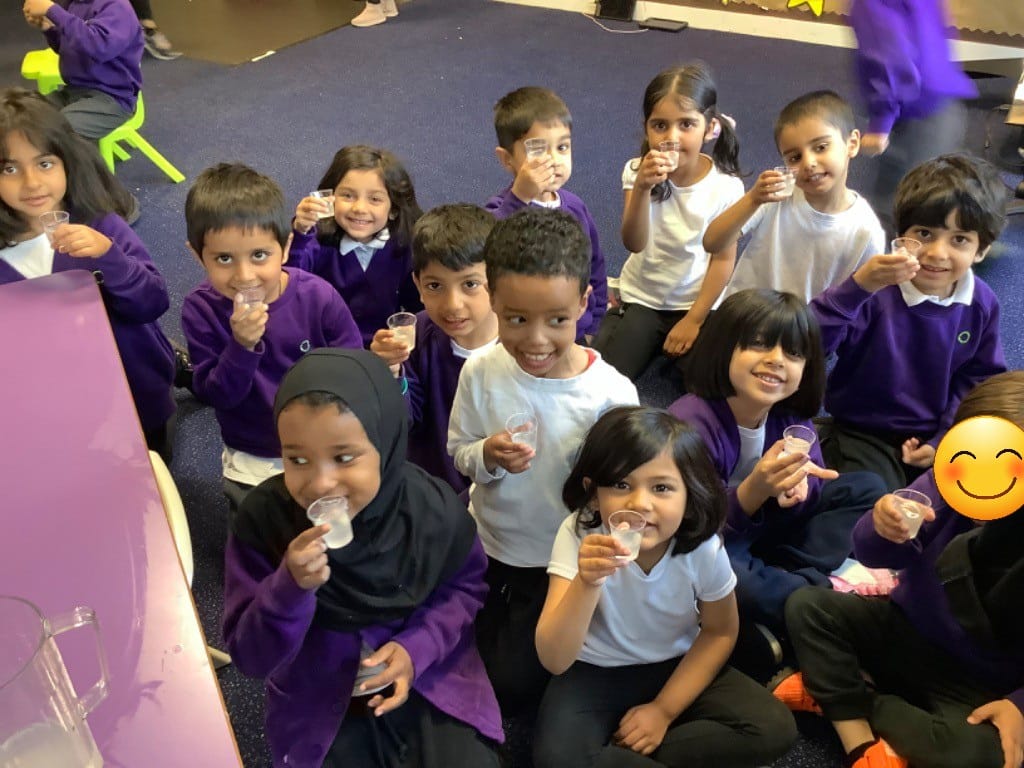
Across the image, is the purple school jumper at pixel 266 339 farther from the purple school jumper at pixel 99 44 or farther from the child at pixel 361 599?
the purple school jumper at pixel 99 44

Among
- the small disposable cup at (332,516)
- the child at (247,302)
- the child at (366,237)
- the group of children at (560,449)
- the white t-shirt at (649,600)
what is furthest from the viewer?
the child at (366,237)

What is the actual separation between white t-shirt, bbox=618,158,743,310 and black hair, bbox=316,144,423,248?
74 centimetres

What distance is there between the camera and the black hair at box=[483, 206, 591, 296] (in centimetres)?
167

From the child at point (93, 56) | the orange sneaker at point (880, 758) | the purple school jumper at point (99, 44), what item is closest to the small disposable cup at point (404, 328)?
the orange sneaker at point (880, 758)

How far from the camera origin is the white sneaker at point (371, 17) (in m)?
6.52

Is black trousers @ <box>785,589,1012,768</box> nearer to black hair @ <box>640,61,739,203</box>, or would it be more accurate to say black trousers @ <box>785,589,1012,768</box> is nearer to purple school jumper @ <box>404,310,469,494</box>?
purple school jumper @ <box>404,310,469,494</box>

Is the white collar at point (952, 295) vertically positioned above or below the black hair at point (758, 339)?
above

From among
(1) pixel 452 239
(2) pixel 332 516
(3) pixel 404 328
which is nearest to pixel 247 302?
(3) pixel 404 328

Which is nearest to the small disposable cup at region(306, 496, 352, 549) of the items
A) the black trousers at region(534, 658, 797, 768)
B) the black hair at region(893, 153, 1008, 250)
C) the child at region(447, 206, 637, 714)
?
the child at region(447, 206, 637, 714)

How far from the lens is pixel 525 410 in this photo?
1767 mm

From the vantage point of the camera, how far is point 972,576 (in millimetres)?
1608

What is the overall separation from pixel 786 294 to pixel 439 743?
1.22 metres

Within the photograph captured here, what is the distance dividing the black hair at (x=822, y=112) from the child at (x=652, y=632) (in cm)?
132

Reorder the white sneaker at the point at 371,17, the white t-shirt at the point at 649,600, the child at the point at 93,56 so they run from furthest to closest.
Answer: the white sneaker at the point at 371,17 < the child at the point at 93,56 < the white t-shirt at the point at 649,600
